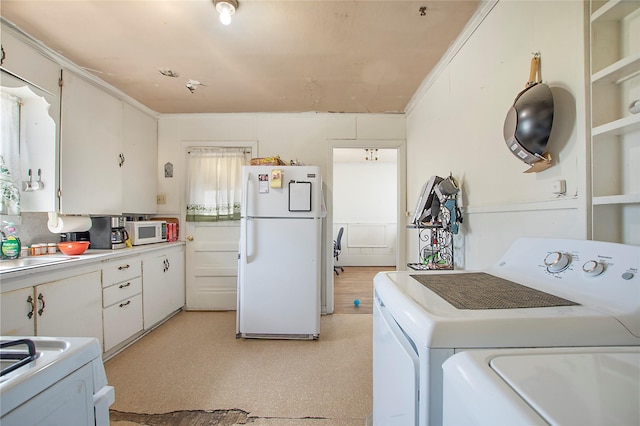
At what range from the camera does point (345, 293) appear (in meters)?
3.98

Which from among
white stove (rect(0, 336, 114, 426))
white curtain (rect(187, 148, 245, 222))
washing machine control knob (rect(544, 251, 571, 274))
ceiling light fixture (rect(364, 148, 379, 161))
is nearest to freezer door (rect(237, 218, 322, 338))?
white curtain (rect(187, 148, 245, 222))

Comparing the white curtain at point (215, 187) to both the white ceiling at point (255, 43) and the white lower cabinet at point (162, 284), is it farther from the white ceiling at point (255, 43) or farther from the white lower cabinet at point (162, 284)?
the white ceiling at point (255, 43)

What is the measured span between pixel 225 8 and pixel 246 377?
2.38m

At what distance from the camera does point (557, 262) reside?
2.94 ft

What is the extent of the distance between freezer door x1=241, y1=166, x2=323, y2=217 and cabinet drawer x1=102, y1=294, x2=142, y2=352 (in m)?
1.23

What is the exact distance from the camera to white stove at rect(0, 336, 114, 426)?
1.86ft

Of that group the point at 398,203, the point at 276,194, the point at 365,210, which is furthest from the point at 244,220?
the point at 365,210

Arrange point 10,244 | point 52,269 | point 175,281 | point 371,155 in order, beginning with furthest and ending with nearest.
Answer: point 371,155 < point 175,281 < point 10,244 < point 52,269

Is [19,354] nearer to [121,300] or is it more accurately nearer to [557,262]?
[557,262]

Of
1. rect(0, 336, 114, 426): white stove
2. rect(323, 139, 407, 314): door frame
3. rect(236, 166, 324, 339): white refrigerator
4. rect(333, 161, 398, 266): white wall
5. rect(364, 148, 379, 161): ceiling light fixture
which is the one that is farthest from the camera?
rect(333, 161, 398, 266): white wall

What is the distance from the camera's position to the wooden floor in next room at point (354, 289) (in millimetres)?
3318

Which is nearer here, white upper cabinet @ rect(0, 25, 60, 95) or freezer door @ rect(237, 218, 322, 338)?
white upper cabinet @ rect(0, 25, 60, 95)

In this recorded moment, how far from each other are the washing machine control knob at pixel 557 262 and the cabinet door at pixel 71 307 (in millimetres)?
2569

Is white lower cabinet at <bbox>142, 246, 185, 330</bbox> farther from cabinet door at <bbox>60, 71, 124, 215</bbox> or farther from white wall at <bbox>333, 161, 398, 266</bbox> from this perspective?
white wall at <bbox>333, 161, 398, 266</bbox>
